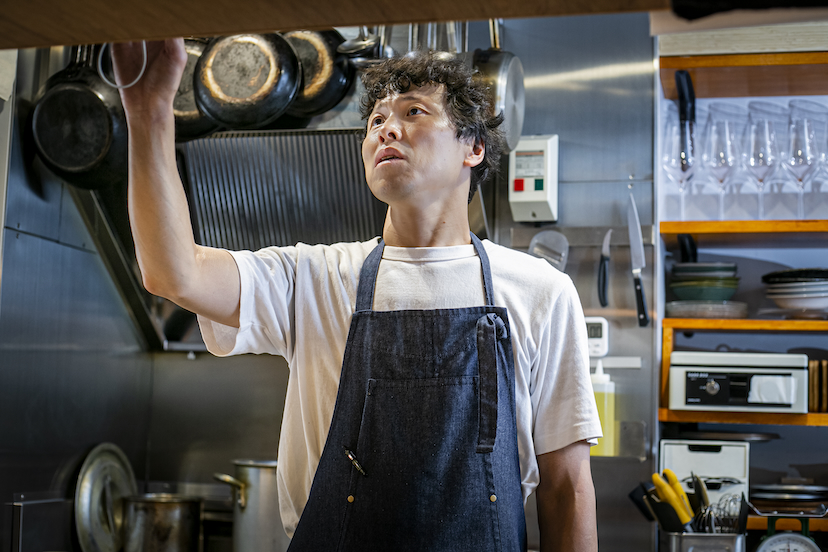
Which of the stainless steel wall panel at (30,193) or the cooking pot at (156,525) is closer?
the stainless steel wall panel at (30,193)

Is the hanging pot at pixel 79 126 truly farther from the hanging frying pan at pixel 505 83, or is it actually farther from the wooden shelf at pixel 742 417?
the wooden shelf at pixel 742 417

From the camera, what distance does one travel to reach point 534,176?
265 centimetres

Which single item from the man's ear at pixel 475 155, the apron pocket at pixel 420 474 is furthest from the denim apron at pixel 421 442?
the man's ear at pixel 475 155

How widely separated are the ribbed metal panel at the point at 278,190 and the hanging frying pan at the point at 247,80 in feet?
0.63

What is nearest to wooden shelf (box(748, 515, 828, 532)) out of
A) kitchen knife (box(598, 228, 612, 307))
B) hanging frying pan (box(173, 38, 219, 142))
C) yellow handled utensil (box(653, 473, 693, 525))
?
yellow handled utensil (box(653, 473, 693, 525))

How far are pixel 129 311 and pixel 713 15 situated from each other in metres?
2.68

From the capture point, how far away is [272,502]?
2.41 meters

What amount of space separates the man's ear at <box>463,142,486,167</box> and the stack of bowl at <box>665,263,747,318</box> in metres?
1.29

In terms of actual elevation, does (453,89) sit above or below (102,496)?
above

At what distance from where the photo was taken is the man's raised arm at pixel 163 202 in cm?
72

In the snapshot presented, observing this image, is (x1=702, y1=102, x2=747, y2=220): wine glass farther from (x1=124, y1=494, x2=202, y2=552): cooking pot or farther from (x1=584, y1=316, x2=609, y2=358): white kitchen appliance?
(x1=124, y1=494, x2=202, y2=552): cooking pot

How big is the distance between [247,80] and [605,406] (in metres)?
1.49

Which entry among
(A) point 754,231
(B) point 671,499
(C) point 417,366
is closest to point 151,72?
(C) point 417,366

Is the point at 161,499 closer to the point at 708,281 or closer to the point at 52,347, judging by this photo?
the point at 52,347
